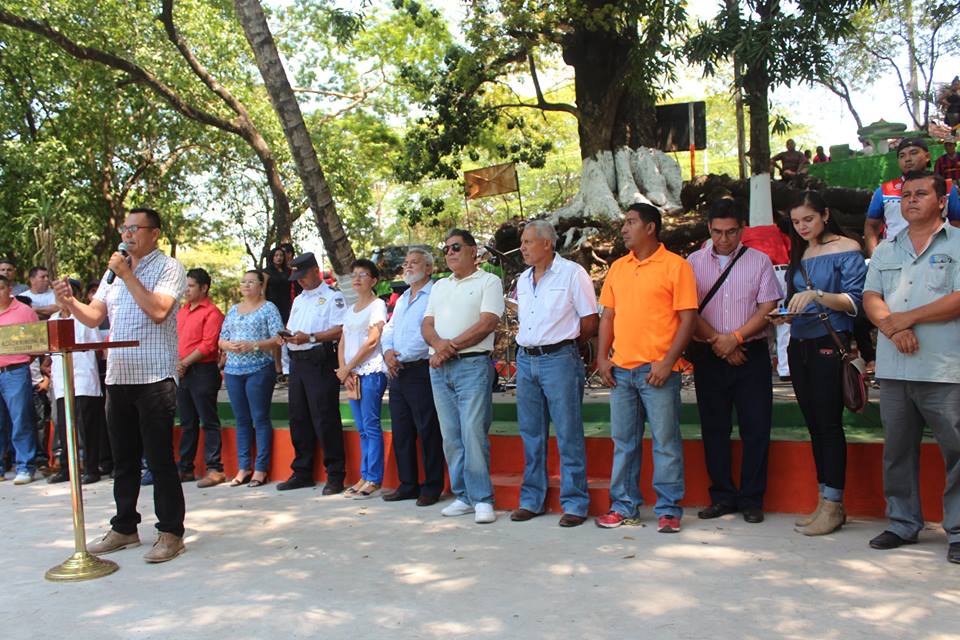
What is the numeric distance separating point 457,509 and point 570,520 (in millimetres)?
866

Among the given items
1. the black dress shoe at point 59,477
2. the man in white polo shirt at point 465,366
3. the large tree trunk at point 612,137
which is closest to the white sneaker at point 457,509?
the man in white polo shirt at point 465,366

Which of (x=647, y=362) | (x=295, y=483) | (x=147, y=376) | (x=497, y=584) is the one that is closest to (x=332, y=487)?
(x=295, y=483)

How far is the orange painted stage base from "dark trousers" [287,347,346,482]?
0.27m

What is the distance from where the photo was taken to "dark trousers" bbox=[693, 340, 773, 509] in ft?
15.8

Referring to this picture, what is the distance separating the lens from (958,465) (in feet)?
13.0

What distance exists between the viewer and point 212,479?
7.16 metres

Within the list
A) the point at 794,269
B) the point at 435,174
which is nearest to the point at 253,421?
the point at 794,269

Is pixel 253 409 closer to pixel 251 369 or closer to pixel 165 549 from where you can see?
pixel 251 369

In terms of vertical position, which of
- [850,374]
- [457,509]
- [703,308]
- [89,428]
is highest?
[703,308]

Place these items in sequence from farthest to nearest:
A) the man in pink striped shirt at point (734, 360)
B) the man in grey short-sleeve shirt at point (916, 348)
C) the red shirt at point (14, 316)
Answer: the red shirt at point (14, 316) < the man in pink striped shirt at point (734, 360) < the man in grey short-sleeve shirt at point (916, 348)

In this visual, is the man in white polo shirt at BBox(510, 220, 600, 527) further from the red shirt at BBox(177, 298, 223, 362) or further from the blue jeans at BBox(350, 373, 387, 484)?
the red shirt at BBox(177, 298, 223, 362)

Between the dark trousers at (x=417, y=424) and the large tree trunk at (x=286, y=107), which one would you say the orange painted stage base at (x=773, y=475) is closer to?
the dark trousers at (x=417, y=424)

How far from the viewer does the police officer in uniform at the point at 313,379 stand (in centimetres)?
656

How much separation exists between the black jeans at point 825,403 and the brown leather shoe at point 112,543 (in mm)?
4052
